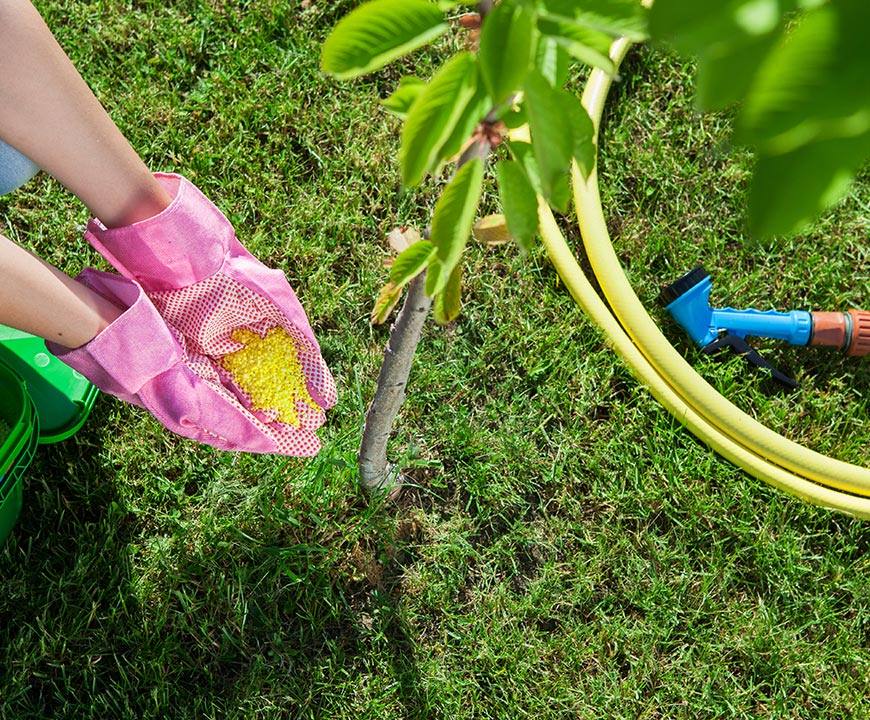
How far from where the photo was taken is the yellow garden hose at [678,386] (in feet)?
7.12

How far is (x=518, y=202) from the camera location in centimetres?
97

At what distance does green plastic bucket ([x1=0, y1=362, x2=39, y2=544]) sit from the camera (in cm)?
179

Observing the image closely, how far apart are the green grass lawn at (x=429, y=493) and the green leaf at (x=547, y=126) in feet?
4.47

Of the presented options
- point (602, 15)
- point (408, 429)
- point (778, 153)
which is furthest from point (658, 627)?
point (778, 153)

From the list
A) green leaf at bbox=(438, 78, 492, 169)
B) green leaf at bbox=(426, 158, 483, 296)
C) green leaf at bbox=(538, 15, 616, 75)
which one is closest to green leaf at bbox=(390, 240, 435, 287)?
green leaf at bbox=(426, 158, 483, 296)

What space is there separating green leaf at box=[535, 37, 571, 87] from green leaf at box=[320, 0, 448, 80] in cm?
13

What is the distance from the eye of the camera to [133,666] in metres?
1.99

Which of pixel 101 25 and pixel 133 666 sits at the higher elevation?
pixel 101 25

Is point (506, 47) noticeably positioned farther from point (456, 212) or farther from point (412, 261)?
point (412, 261)

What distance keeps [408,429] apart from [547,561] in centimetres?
46

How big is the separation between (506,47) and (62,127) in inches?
47.7

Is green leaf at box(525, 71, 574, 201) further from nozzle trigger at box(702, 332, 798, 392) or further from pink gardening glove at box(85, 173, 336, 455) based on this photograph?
nozzle trigger at box(702, 332, 798, 392)

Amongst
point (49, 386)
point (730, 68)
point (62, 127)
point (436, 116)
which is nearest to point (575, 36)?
point (436, 116)

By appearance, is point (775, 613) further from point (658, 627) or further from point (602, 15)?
point (602, 15)
